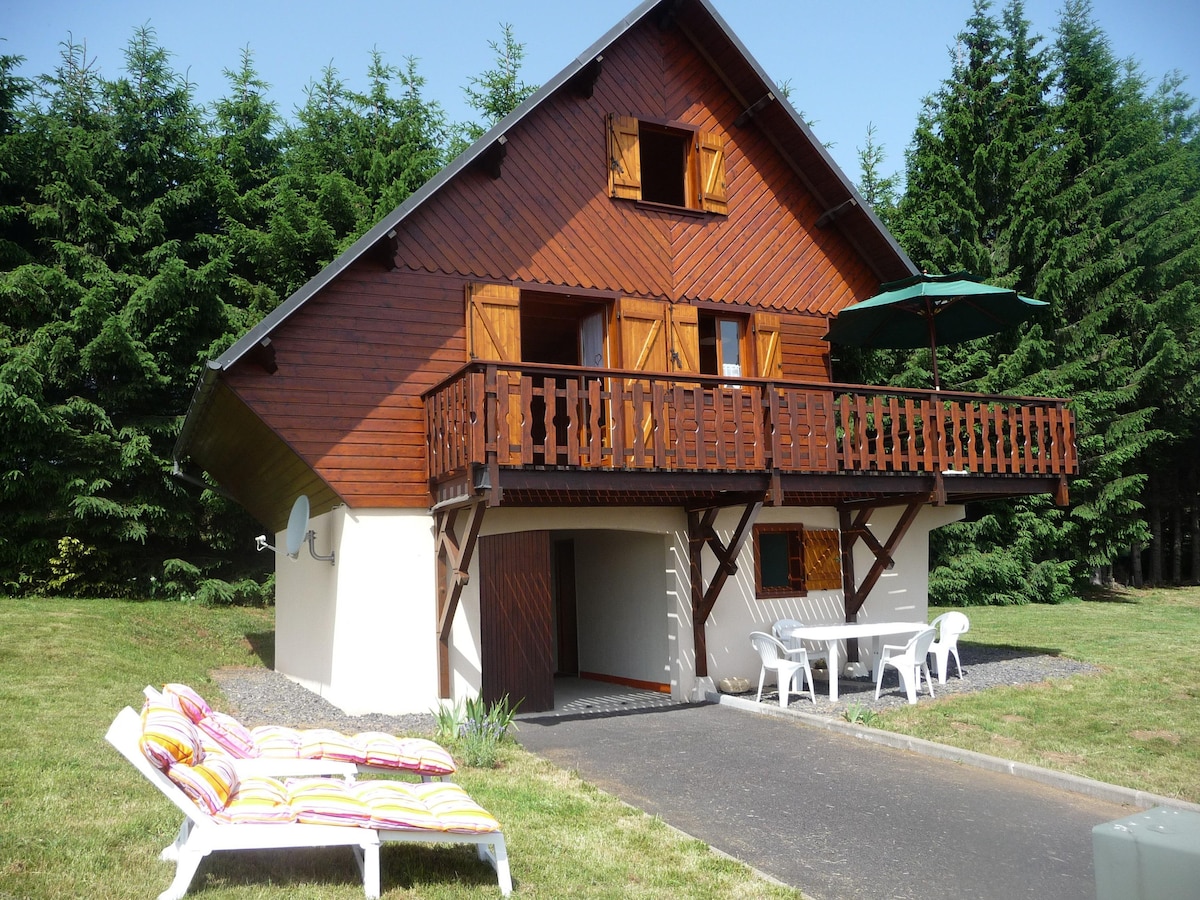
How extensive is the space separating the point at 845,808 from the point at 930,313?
7168 mm

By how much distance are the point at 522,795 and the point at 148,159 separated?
20.2 meters

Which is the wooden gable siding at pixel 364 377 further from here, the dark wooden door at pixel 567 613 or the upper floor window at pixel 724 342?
the dark wooden door at pixel 567 613

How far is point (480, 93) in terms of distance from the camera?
1131 inches

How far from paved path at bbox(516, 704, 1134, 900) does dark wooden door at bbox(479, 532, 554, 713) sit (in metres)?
1.28

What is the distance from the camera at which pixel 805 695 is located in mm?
11719

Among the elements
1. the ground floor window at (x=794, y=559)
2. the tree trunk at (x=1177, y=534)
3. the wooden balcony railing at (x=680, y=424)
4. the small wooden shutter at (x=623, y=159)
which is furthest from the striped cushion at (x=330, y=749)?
the tree trunk at (x=1177, y=534)

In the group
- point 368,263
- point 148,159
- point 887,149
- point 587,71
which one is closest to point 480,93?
point 148,159

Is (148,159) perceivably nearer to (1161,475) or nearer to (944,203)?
(944,203)

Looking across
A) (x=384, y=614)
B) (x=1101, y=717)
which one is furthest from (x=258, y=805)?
(x=1101, y=717)

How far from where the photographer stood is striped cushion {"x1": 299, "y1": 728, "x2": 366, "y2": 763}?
21.2ft

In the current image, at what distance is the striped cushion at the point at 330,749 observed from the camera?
645 cm

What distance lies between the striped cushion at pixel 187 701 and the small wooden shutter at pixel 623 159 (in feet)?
28.2

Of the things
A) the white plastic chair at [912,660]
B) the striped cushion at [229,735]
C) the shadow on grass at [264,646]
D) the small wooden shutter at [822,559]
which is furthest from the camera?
the shadow on grass at [264,646]

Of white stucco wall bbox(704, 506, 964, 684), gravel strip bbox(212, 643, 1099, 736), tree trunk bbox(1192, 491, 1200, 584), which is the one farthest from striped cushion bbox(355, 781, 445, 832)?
tree trunk bbox(1192, 491, 1200, 584)
